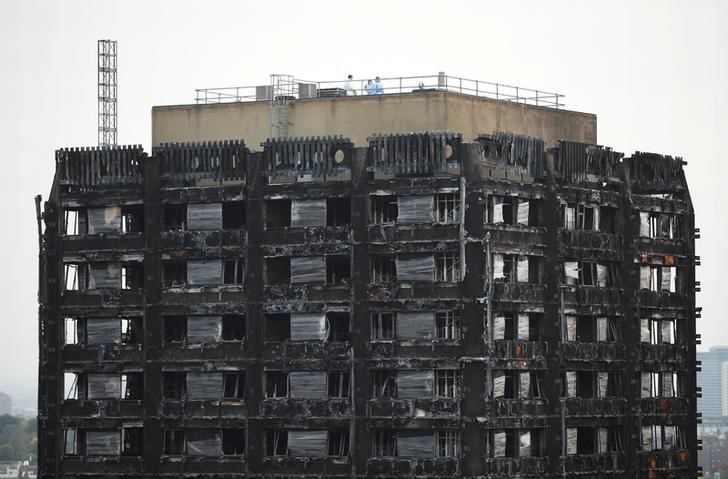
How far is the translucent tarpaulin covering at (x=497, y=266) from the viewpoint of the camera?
12900 cm

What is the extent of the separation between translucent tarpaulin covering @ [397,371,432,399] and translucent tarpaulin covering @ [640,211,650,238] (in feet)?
75.9

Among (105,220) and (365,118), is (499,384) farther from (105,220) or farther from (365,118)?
(105,220)

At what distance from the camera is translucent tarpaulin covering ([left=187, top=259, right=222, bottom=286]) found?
439 feet

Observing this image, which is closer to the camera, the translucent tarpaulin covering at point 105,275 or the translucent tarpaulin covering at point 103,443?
the translucent tarpaulin covering at point 103,443

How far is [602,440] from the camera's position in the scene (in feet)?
450

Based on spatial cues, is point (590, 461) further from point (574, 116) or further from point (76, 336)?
point (76, 336)

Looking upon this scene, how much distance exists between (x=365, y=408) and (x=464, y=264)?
11051 mm

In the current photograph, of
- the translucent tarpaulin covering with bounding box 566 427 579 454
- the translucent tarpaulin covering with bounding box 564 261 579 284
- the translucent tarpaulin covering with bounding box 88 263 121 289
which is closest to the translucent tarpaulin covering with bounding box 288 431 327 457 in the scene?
the translucent tarpaulin covering with bounding box 566 427 579 454

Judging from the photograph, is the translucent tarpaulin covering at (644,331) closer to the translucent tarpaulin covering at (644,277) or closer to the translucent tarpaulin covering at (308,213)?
the translucent tarpaulin covering at (644,277)

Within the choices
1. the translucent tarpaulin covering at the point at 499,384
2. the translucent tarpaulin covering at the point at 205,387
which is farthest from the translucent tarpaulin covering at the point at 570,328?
the translucent tarpaulin covering at the point at 205,387

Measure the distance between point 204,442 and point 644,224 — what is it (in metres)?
34.4

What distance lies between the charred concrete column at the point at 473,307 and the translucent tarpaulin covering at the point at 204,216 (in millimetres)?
17180

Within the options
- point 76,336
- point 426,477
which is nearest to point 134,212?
point 76,336

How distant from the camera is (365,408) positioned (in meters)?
129
